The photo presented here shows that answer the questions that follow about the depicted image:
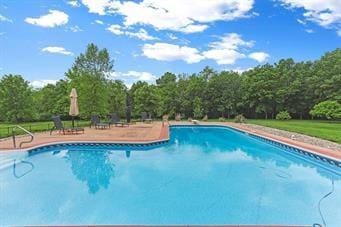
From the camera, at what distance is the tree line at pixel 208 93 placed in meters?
26.8

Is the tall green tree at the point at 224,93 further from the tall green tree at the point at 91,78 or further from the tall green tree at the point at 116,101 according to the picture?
the tall green tree at the point at 91,78

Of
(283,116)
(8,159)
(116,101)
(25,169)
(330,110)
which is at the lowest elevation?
(25,169)

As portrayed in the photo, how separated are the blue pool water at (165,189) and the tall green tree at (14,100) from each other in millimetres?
17944

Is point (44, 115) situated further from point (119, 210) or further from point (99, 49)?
point (119, 210)

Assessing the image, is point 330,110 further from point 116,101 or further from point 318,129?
point 116,101

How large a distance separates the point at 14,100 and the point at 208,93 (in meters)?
18.1

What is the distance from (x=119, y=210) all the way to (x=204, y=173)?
342 cm

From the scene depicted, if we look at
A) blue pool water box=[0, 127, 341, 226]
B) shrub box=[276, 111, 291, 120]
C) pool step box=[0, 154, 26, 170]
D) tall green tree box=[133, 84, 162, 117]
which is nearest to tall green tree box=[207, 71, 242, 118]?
shrub box=[276, 111, 291, 120]

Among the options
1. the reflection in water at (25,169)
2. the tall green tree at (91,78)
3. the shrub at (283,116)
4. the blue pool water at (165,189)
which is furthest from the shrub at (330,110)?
the reflection in water at (25,169)

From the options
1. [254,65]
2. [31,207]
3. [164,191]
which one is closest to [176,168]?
[164,191]

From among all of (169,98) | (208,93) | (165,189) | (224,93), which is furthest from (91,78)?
(165,189)

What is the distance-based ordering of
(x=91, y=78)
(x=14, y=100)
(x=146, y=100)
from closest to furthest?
(x=91, y=78) → (x=14, y=100) → (x=146, y=100)

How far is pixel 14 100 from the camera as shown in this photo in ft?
88.1

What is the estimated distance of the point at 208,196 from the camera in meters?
6.29
